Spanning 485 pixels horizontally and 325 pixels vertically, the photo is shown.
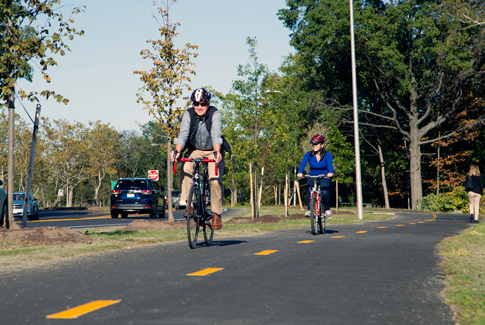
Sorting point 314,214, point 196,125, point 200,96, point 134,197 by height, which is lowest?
point 314,214

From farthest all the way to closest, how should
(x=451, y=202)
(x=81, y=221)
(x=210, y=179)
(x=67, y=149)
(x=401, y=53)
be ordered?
(x=67, y=149), (x=401, y=53), (x=451, y=202), (x=81, y=221), (x=210, y=179)

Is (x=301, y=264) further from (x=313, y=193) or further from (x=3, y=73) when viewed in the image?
(x=3, y=73)

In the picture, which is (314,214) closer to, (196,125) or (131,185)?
(196,125)

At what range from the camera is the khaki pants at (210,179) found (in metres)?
8.35

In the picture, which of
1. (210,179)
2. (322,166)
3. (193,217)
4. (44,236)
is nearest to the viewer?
(193,217)

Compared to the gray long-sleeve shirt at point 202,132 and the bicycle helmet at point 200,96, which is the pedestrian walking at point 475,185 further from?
the bicycle helmet at point 200,96

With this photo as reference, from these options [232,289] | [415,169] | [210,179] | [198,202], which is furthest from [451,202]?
[232,289]

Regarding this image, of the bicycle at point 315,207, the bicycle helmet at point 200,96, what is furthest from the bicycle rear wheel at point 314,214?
the bicycle helmet at point 200,96

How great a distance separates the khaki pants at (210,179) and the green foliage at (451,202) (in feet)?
92.3

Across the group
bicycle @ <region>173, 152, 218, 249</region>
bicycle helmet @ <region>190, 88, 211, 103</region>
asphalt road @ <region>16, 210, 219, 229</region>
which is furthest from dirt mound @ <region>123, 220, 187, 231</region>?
bicycle helmet @ <region>190, 88, 211, 103</region>

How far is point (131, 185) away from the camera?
85.3 feet

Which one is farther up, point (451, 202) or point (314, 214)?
point (451, 202)

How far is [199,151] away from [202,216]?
1031 millimetres

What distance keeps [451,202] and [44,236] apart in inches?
1162
